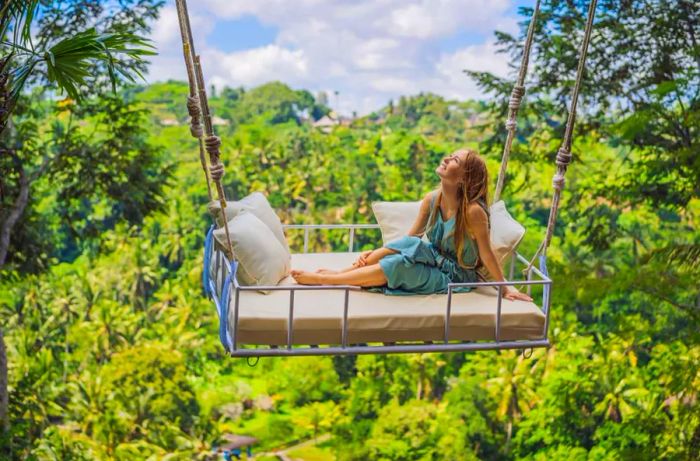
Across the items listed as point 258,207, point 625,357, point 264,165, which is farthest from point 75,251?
point 258,207

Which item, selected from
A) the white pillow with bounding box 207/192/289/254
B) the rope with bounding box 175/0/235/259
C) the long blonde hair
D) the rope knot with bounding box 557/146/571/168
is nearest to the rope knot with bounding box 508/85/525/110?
the rope knot with bounding box 557/146/571/168

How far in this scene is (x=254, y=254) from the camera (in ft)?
10.1

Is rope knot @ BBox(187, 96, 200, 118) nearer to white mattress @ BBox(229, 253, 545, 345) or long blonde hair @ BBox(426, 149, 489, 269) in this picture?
white mattress @ BBox(229, 253, 545, 345)

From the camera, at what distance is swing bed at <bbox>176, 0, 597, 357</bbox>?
2.73 meters

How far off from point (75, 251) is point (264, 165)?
644 centimetres

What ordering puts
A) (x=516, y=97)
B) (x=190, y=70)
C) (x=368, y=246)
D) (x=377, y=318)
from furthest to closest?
(x=368, y=246), (x=516, y=97), (x=377, y=318), (x=190, y=70)

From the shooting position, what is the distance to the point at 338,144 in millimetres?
25953

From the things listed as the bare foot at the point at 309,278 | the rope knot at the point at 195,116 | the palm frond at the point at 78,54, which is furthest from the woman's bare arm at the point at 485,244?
the palm frond at the point at 78,54

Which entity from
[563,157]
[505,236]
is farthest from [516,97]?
[505,236]

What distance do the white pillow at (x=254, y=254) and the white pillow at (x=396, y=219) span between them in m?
0.65

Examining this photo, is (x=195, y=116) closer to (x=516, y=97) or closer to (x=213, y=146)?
(x=213, y=146)

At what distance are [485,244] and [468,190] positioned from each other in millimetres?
196

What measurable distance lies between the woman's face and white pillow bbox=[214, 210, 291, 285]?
0.63 metres

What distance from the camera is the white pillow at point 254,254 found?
3.07 m
